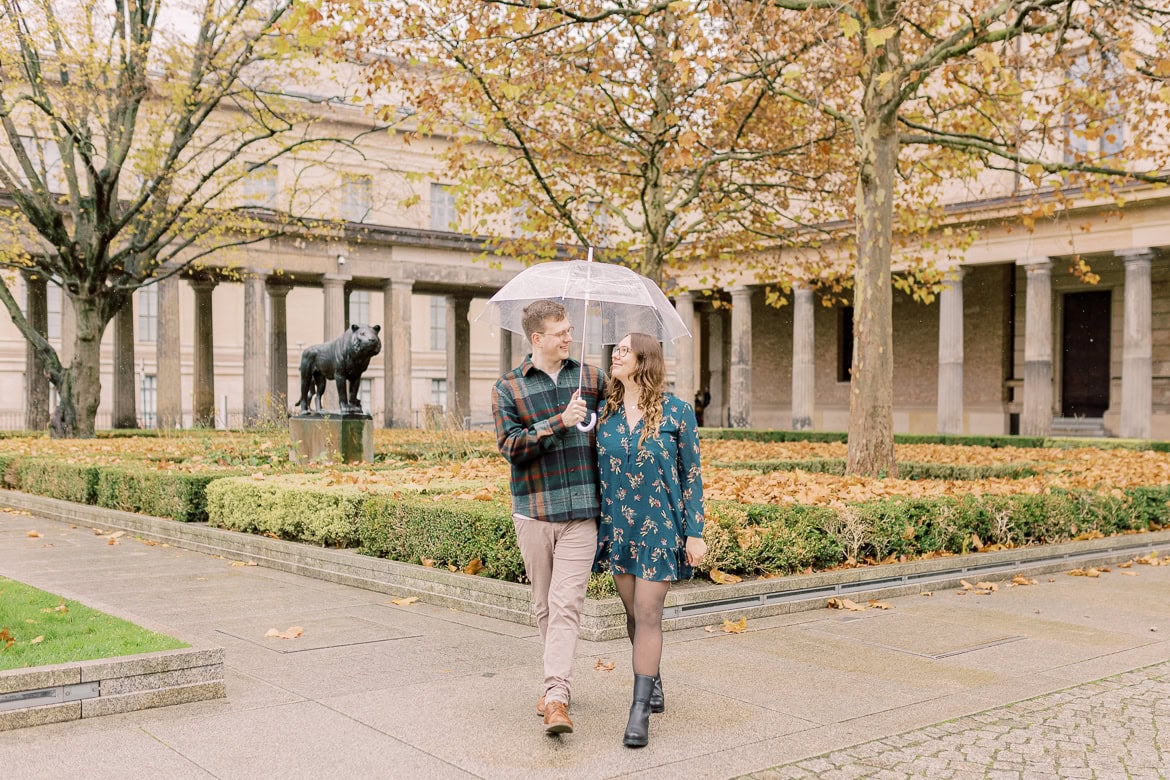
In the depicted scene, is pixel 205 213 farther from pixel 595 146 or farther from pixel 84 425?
pixel 595 146

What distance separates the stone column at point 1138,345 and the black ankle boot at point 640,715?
27.2m

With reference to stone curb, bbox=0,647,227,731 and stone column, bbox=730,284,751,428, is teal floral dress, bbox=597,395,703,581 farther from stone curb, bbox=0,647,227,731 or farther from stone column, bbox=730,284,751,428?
stone column, bbox=730,284,751,428

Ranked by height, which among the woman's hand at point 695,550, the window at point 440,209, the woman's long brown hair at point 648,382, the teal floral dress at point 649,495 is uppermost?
the window at point 440,209

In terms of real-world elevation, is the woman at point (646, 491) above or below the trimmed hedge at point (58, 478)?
above

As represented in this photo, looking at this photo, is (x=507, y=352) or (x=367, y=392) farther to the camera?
(x=367, y=392)

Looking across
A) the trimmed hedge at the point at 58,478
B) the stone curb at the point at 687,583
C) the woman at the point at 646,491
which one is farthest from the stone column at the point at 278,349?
the woman at the point at 646,491

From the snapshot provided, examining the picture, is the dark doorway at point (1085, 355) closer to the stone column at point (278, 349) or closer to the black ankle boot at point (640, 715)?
the stone column at point (278, 349)

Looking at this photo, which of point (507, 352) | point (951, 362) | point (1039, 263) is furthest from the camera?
point (507, 352)

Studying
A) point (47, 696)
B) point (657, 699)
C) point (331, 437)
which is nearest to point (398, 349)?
point (331, 437)

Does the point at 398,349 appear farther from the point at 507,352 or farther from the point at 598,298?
the point at 598,298

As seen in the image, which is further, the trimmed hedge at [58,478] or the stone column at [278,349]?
the stone column at [278,349]

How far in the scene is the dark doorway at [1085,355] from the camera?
35.0 metres

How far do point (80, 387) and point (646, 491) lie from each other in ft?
72.8

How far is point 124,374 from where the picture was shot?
3300 cm
